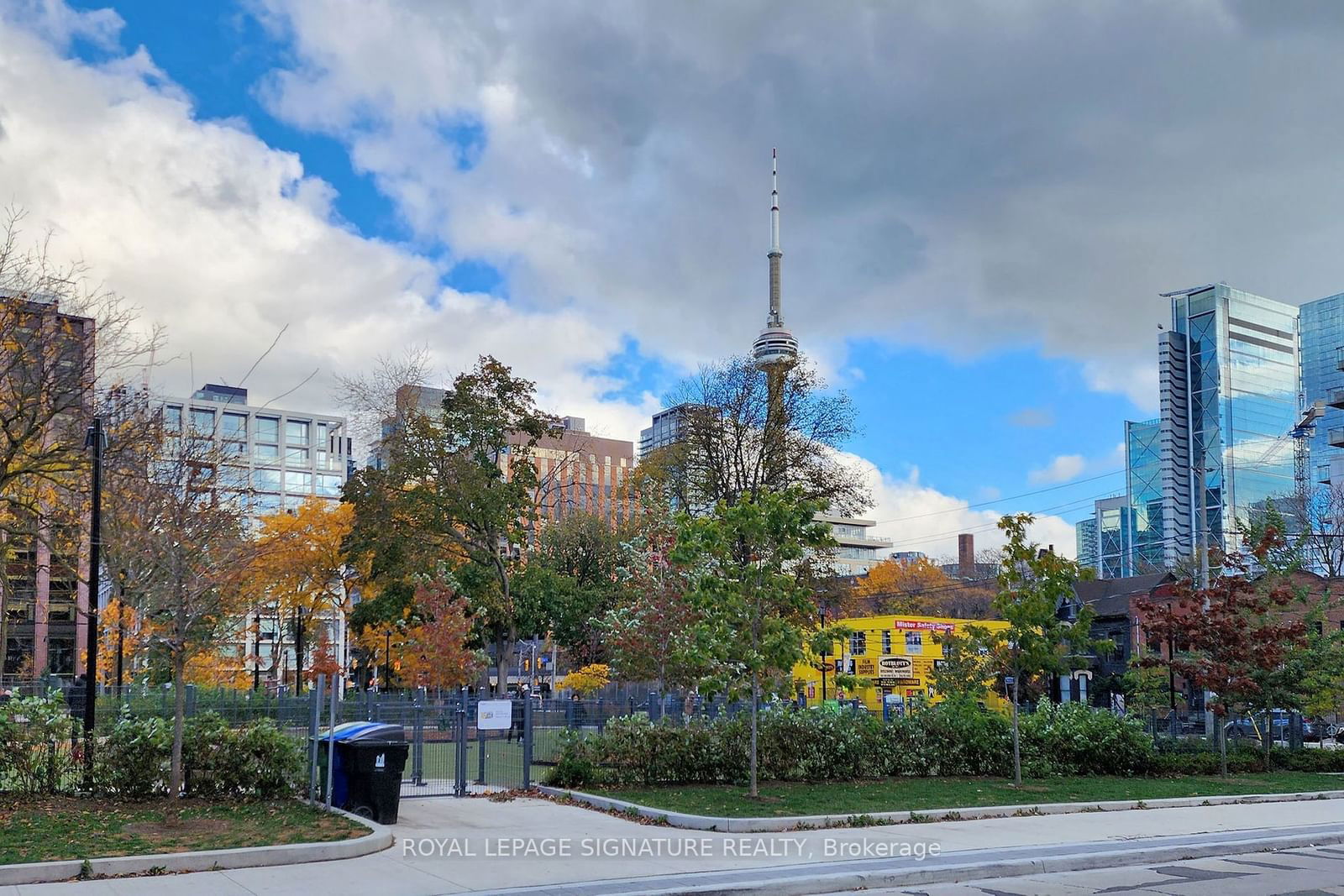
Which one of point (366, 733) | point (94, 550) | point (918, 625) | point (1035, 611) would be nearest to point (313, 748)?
point (366, 733)

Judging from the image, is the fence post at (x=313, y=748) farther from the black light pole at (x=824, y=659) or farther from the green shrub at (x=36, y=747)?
the black light pole at (x=824, y=659)

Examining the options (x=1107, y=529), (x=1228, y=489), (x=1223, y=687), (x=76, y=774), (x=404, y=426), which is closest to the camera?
(x=76, y=774)

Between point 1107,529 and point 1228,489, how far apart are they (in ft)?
67.8

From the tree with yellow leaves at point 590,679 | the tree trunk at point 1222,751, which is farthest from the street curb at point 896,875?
the tree with yellow leaves at point 590,679

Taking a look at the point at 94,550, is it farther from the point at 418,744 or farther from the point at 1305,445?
the point at 1305,445

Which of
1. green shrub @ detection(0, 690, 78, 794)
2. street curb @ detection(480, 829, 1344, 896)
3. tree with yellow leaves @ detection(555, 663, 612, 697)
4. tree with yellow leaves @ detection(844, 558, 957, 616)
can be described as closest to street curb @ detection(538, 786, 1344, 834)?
street curb @ detection(480, 829, 1344, 896)

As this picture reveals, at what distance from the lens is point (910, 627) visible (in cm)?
5791

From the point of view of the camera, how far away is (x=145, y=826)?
14.1 metres

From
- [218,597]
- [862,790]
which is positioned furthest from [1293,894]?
[218,597]

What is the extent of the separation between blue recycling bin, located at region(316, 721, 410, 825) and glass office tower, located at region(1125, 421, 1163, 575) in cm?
14552

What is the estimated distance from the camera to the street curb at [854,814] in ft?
53.9

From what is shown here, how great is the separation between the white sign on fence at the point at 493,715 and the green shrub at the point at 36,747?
20.3ft

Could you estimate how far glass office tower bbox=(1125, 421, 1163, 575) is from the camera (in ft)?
501

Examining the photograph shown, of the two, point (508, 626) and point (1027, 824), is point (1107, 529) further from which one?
point (1027, 824)
